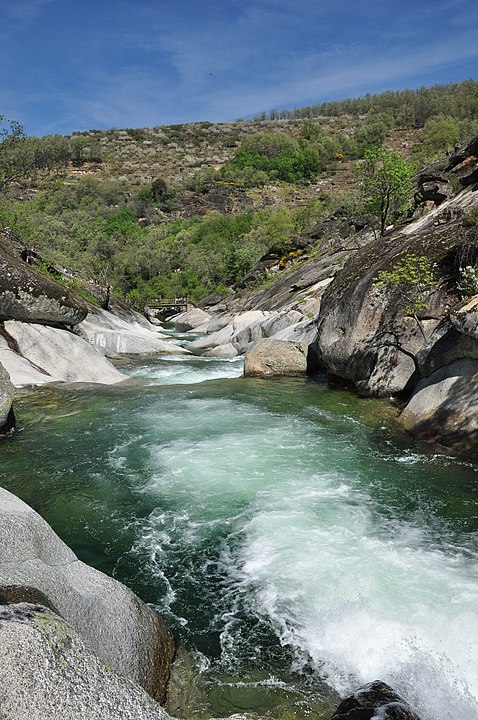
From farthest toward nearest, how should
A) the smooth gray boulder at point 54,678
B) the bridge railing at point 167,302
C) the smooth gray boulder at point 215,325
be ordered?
the bridge railing at point 167,302, the smooth gray boulder at point 215,325, the smooth gray boulder at point 54,678

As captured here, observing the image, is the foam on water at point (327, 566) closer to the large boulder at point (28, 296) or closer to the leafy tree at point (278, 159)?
the large boulder at point (28, 296)

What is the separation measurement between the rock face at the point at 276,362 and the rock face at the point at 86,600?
51.0 feet

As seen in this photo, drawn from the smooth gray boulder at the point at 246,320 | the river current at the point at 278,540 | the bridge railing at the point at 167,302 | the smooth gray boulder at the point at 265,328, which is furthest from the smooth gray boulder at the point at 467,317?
the bridge railing at the point at 167,302

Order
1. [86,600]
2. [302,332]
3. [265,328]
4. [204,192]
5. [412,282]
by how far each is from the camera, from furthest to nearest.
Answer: [204,192] → [265,328] → [302,332] → [412,282] → [86,600]

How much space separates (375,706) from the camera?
398 centimetres

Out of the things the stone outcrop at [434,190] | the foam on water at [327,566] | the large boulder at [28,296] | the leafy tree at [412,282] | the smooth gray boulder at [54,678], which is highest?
the stone outcrop at [434,190]

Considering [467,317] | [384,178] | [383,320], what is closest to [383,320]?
[383,320]

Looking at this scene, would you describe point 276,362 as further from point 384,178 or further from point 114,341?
point 384,178

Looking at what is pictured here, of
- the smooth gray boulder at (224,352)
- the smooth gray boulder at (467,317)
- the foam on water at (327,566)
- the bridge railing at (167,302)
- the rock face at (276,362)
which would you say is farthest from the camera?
the bridge railing at (167,302)

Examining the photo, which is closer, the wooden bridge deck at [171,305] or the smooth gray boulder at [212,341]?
the smooth gray boulder at [212,341]

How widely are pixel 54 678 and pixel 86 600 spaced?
2.18 metres

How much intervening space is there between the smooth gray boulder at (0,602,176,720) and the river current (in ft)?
6.14

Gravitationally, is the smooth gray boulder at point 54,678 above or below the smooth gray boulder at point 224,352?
above

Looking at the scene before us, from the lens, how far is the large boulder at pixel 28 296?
1923cm
